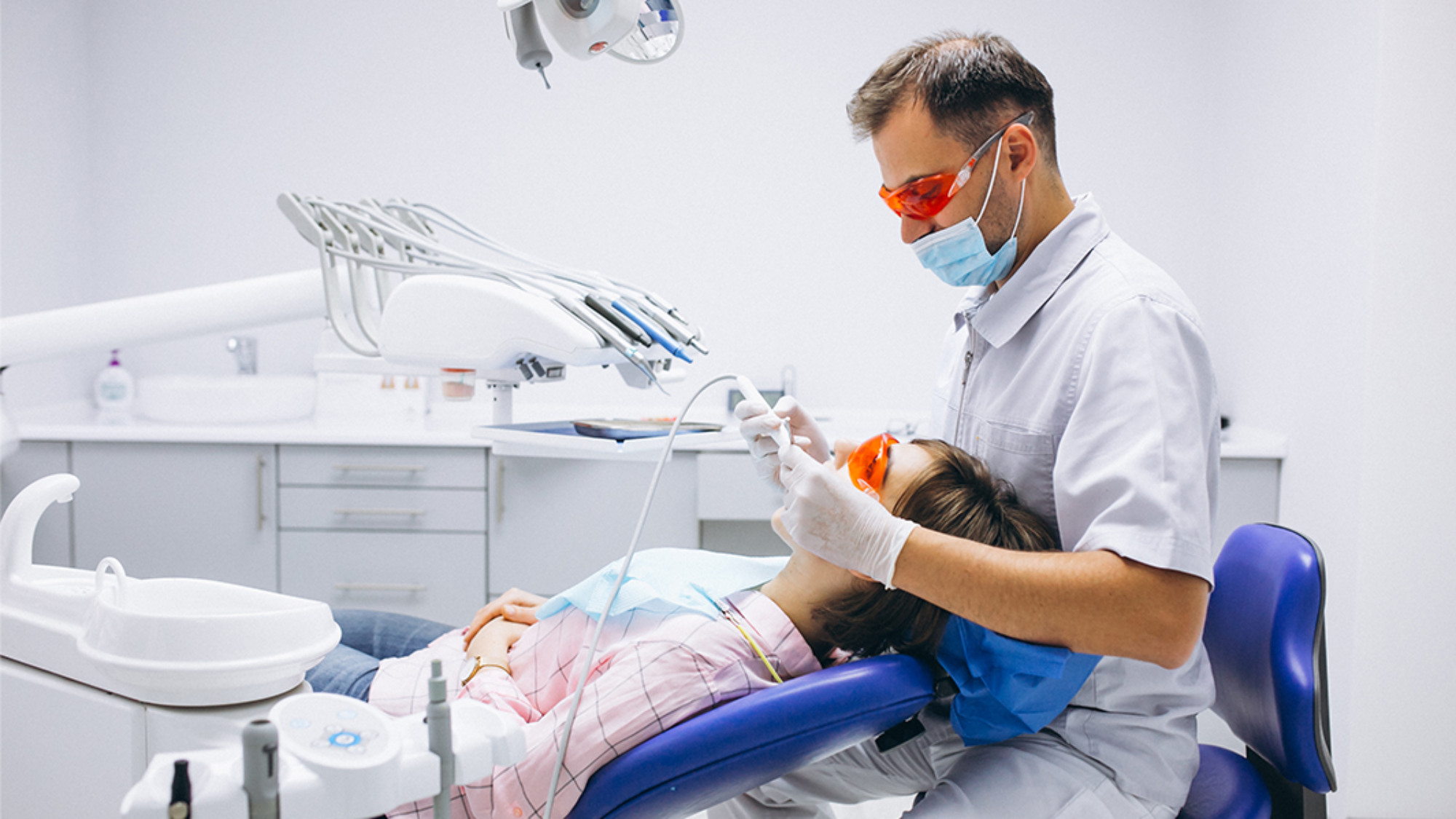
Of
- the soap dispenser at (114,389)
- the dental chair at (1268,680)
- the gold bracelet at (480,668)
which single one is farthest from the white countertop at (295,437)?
the dental chair at (1268,680)

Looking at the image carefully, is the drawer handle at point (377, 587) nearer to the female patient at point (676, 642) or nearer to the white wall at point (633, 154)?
the white wall at point (633, 154)

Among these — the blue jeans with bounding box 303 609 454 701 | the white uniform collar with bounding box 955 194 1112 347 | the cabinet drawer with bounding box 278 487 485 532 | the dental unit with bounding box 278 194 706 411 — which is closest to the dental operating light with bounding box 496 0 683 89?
the dental unit with bounding box 278 194 706 411

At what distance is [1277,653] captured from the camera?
1.17 metres

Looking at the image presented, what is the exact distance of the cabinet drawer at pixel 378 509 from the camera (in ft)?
8.80

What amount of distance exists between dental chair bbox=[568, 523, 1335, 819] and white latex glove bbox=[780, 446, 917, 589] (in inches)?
5.6

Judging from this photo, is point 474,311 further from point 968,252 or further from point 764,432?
point 968,252

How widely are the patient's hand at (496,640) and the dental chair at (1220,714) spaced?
0.37 meters

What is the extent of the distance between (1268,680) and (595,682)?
903mm

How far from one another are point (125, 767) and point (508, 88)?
8.87ft

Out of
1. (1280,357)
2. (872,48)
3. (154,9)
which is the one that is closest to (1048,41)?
(872,48)

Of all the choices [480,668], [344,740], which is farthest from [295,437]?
[344,740]

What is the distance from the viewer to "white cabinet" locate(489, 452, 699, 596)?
2711 millimetres

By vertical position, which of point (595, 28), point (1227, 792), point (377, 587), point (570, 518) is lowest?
point (377, 587)

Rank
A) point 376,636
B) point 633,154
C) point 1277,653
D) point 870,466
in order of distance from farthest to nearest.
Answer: point 633,154
point 376,636
point 870,466
point 1277,653
